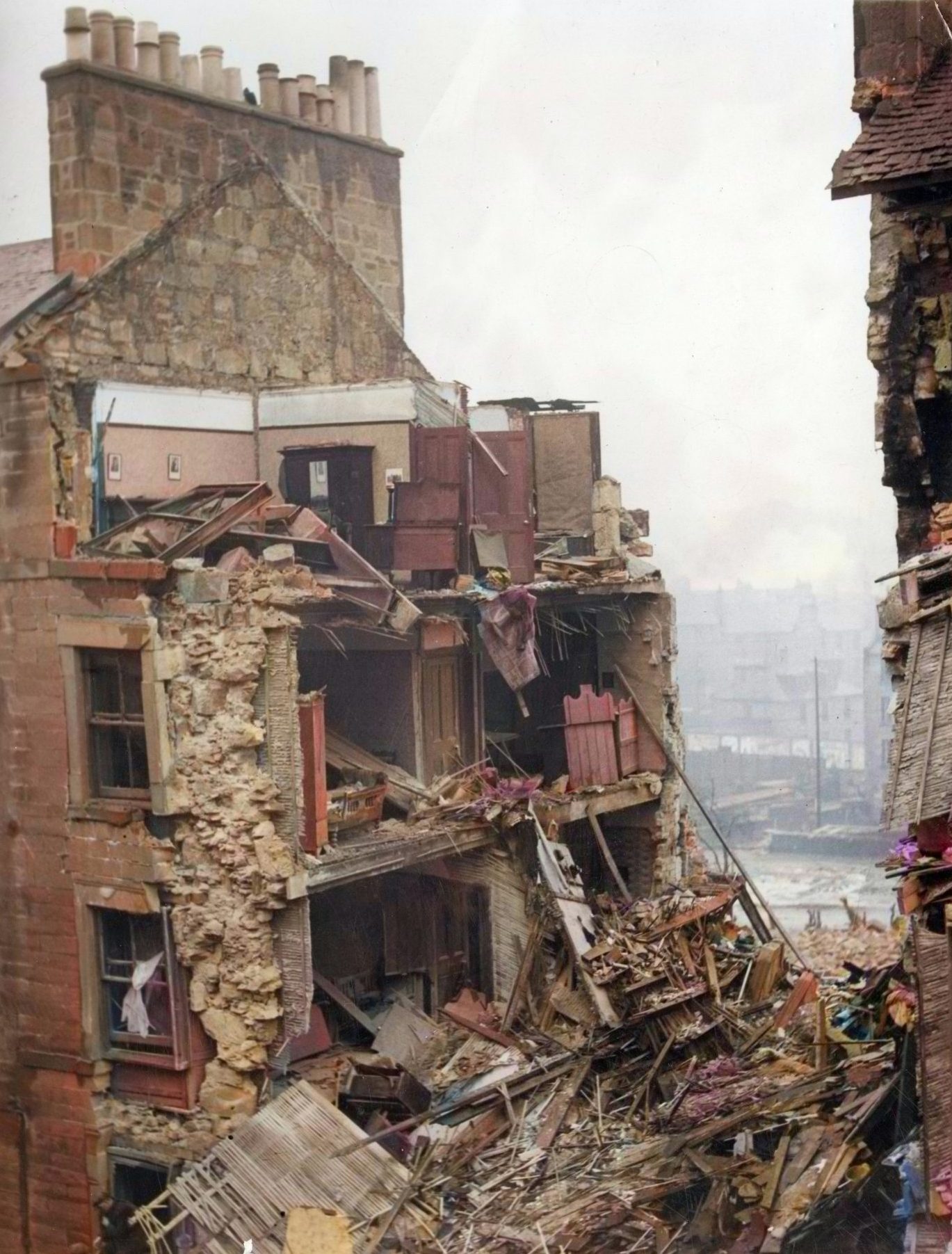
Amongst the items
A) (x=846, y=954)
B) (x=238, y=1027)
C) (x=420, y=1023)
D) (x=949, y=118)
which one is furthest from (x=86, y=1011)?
(x=846, y=954)

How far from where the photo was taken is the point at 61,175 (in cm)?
1997

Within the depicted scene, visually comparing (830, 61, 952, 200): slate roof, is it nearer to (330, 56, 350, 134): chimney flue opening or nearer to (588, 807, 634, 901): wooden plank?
(588, 807, 634, 901): wooden plank

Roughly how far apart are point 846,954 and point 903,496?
1734 centimetres

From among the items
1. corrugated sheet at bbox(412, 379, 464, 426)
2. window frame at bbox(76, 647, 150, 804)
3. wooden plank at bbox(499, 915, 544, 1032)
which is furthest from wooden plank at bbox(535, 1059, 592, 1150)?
corrugated sheet at bbox(412, 379, 464, 426)

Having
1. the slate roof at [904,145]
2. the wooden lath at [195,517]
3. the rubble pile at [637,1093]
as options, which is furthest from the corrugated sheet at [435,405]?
the slate roof at [904,145]

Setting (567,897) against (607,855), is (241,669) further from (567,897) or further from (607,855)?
(607,855)

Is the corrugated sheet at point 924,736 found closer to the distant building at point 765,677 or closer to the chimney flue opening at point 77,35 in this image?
the chimney flue opening at point 77,35

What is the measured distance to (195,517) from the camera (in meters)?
18.7

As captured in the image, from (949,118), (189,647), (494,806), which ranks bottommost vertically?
(494,806)

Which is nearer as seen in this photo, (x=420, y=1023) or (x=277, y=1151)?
(x=277, y=1151)

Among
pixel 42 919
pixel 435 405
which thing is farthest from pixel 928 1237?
pixel 435 405

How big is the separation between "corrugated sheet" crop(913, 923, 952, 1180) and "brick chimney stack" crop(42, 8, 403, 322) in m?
13.4

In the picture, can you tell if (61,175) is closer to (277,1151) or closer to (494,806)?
(494,806)

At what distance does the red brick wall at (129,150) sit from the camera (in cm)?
1986
